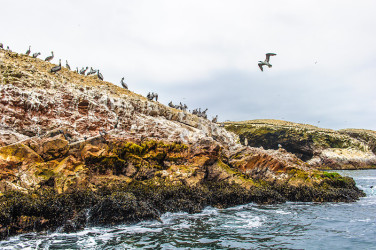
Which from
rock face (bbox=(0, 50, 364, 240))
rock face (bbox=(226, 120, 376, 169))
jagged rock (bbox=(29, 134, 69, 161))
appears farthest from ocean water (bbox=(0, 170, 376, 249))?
rock face (bbox=(226, 120, 376, 169))

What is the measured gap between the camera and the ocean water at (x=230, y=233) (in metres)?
8.95

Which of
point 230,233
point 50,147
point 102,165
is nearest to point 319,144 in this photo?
point 102,165

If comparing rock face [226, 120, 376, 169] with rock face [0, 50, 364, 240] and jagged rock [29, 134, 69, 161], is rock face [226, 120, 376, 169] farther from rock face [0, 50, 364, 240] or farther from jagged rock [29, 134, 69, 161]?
jagged rock [29, 134, 69, 161]

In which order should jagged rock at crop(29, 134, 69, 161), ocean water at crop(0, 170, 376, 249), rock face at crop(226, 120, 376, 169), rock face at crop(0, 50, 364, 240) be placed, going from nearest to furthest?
ocean water at crop(0, 170, 376, 249), rock face at crop(0, 50, 364, 240), jagged rock at crop(29, 134, 69, 161), rock face at crop(226, 120, 376, 169)

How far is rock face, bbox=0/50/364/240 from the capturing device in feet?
38.5

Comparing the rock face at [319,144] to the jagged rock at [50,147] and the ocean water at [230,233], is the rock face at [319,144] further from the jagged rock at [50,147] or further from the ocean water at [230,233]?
the jagged rock at [50,147]

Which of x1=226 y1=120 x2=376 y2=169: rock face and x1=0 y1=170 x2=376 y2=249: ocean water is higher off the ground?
x1=226 y1=120 x2=376 y2=169: rock face

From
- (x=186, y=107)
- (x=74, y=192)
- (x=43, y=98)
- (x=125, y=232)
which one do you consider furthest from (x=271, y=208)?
(x=186, y=107)

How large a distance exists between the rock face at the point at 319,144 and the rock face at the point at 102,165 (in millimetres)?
40932

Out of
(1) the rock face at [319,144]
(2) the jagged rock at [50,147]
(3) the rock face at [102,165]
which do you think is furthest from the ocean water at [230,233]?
(1) the rock face at [319,144]

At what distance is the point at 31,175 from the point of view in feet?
42.9

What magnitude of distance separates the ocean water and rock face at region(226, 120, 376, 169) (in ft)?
156

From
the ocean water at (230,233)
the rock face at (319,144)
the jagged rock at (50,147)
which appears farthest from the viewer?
the rock face at (319,144)

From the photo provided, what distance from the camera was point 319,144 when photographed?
68.0 m
